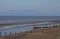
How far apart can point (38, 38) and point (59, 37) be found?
2.49ft

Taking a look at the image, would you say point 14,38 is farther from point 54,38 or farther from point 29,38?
point 54,38

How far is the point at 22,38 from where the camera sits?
5285 millimetres

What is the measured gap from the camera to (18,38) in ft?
17.3

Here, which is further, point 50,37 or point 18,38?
point 18,38

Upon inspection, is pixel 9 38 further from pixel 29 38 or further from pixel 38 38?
pixel 38 38

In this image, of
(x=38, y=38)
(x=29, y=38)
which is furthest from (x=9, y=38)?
(x=38, y=38)

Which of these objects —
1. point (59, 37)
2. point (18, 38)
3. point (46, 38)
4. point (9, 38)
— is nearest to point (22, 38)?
point (18, 38)

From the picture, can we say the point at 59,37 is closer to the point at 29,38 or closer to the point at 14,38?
the point at 29,38

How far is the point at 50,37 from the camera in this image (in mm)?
4883

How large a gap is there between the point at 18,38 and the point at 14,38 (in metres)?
0.15

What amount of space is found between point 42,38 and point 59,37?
61cm

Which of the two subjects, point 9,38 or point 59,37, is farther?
point 9,38

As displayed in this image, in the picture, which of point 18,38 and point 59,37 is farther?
point 18,38

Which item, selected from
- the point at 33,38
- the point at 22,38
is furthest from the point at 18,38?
the point at 33,38
